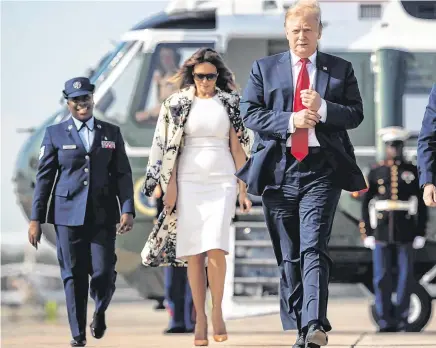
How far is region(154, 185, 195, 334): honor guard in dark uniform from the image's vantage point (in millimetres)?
9766

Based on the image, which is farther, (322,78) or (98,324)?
(98,324)

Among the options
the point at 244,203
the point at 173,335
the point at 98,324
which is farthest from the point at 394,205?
the point at 98,324

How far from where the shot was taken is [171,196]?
7883mm

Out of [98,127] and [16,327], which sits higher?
[98,127]

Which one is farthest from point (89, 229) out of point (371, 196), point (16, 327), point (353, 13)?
point (16, 327)

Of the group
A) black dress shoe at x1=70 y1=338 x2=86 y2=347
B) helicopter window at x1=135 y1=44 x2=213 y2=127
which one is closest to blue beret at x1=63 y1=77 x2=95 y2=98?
black dress shoe at x1=70 y1=338 x2=86 y2=347

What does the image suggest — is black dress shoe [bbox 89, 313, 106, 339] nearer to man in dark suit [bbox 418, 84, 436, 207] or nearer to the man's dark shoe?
man in dark suit [bbox 418, 84, 436, 207]

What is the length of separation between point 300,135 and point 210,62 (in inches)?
58.8

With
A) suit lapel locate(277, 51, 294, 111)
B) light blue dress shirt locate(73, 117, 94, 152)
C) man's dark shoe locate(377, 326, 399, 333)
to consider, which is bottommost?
man's dark shoe locate(377, 326, 399, 333)

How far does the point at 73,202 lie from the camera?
7793mm

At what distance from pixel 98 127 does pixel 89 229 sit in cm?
57

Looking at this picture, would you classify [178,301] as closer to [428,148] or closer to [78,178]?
[78,178]

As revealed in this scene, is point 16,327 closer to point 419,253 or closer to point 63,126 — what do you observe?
point 419,253

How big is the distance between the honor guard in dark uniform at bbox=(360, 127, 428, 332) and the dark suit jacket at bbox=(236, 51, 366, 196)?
3661 millimetres
